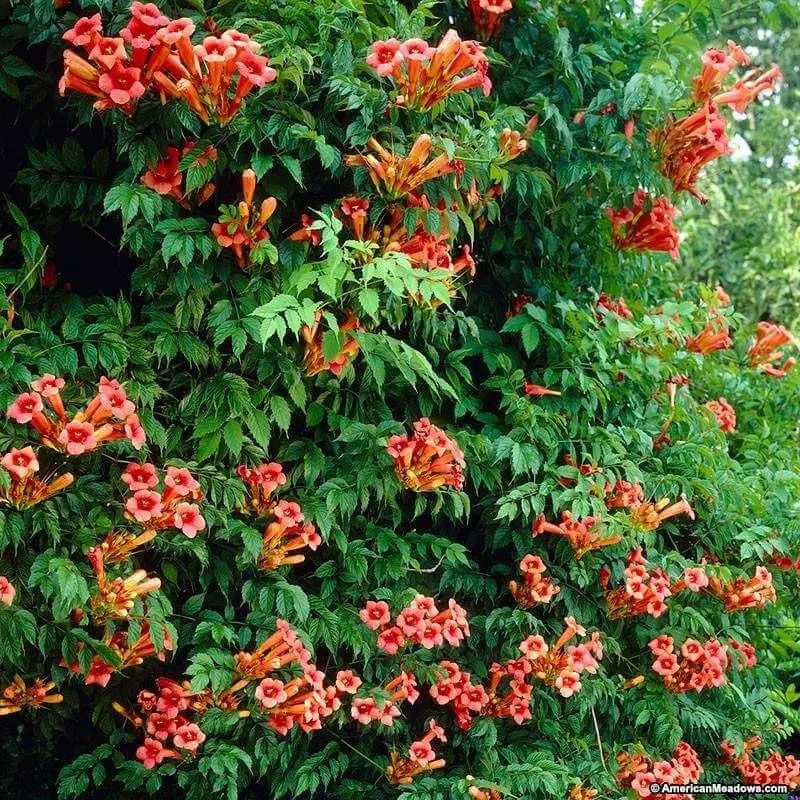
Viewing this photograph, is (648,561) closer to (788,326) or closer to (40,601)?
(40,601)

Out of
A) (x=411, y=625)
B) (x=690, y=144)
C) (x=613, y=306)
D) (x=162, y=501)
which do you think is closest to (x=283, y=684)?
(x=411, y=625)

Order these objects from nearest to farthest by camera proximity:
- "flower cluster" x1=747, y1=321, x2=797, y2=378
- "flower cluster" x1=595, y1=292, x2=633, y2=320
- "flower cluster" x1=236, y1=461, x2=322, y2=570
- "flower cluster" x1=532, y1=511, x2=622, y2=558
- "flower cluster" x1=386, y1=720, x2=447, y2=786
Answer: "flower cluster" x1=236, y1=461, x2=322, y2=570
"flower cluster" x1=386, y1=720, x2=447, y2=786
"flower cluster" x1=532, y1=511, x2=622, y2=558
"flower cluster" x1=595, y1=292, x2=633, y2=320
"flower cluster" x1=747, y1=321, x2=797, y2=378

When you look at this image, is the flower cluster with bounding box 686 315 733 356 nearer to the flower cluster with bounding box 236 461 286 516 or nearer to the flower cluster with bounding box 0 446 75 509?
the flower cluster with bounding box 236 461 286 516

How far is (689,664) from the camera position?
4316mm

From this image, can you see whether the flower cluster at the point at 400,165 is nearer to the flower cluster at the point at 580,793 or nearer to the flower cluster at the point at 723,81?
the flower cluster at the point at 723,81

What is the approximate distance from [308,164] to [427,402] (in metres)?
1.08

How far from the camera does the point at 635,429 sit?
441 centimetres

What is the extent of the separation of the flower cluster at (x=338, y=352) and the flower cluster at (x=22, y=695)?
1.38m

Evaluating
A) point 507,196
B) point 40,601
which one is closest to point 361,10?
point 507,196

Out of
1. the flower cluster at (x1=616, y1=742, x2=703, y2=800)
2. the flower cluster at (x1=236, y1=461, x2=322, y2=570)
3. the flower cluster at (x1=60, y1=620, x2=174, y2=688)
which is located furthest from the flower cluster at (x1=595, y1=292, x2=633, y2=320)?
the flower cluster at (x1=60, y1=620, x2=174, y2=688)

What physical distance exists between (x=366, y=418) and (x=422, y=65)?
1.35m

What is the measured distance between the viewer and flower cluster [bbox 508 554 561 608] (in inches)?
158

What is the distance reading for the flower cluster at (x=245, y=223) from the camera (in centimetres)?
326

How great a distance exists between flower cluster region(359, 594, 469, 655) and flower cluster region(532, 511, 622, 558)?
59cm
